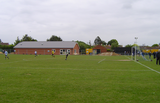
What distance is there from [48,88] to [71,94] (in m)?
1.45

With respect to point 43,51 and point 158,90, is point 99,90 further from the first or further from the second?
point 43,51

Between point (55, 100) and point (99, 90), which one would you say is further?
point (99, 90)

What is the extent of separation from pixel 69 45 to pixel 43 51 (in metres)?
11.2

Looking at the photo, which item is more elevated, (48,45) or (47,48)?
(48,45)

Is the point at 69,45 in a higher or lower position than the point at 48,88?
higher

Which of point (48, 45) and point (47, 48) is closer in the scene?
point (47, 48)

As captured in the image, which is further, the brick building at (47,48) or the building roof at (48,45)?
the building roof at (48,45)

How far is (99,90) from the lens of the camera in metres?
6.86

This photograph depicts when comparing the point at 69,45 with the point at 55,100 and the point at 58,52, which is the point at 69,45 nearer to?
the point at 58,52

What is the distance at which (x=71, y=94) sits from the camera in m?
6.27

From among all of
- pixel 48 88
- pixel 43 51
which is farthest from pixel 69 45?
pixel 48 88

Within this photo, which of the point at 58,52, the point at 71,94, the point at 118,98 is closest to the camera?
the point at 118,98

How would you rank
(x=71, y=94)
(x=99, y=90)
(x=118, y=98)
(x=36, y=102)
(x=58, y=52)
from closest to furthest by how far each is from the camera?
1. (x=36, y=102)
2. (x=118, y=98)
3. (x=71, y=94)
4. (x=99, y=90)
5. (x=58, y=52)

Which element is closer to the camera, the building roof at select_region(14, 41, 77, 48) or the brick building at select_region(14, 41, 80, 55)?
the brick building at select_region(14, 41, 80, 55)
